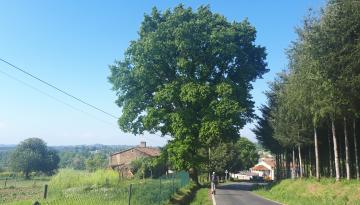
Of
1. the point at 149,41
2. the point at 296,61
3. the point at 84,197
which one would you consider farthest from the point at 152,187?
the point at 149,41

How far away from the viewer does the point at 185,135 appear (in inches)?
1581

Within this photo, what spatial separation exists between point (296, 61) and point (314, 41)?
7.22m

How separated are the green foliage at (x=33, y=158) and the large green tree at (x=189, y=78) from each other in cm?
7631

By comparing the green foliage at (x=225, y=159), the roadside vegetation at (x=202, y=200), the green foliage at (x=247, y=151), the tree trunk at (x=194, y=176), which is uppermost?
the green foliage at (x=247, y=151)

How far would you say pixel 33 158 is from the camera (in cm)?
12025

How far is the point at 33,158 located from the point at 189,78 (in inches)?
3516

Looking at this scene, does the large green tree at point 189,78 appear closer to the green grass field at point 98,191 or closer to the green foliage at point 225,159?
the green grass field at point 98,191

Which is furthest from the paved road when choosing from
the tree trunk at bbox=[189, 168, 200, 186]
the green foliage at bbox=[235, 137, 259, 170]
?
the green foliage at bbox=[235, 137, 259, 170]

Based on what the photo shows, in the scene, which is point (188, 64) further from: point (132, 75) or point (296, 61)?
point (296, 61)

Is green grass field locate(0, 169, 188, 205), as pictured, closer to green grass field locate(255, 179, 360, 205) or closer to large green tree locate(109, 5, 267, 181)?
green grass field locate(255, 179, 360, 205)

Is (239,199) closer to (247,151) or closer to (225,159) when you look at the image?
(225,159)

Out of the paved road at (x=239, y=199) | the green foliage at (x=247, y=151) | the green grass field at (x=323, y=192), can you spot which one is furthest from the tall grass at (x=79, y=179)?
the green foliage at (x=247, y=151)

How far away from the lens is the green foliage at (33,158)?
117000mm

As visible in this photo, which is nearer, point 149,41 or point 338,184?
point 338,184
